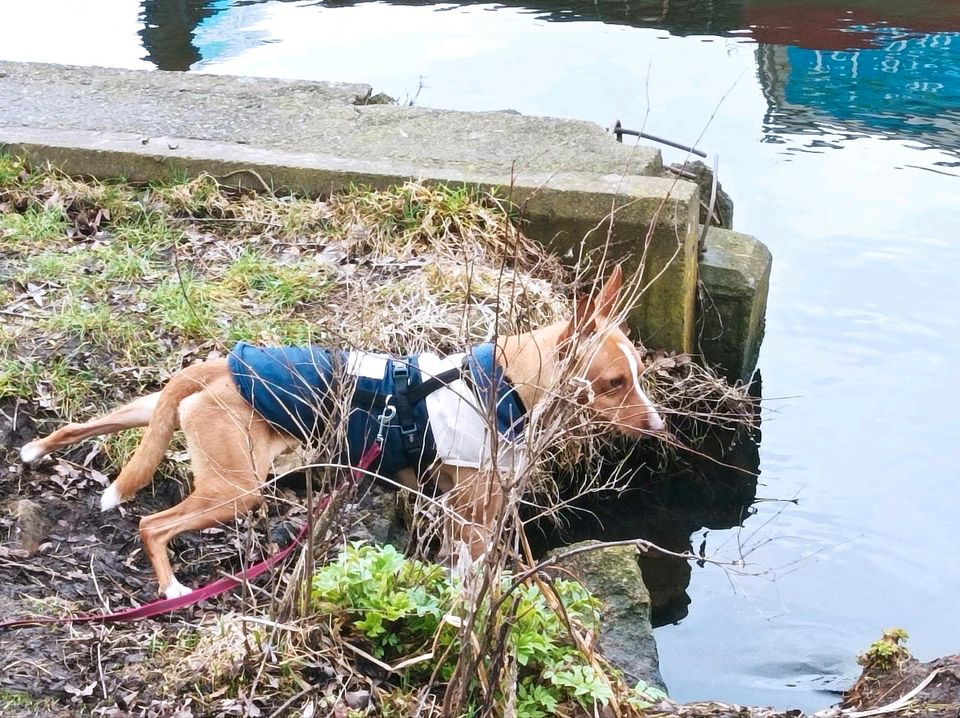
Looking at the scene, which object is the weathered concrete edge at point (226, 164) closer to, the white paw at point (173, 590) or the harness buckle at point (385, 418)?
the harness buckle at point (385, 418)

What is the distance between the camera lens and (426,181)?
5.93 m

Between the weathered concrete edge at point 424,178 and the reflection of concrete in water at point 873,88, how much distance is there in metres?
4.88

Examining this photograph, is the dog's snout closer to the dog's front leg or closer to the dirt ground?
the dog's front leg

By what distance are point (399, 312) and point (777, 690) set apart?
239 cm

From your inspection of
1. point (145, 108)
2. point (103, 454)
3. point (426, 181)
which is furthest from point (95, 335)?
point (145, 108)

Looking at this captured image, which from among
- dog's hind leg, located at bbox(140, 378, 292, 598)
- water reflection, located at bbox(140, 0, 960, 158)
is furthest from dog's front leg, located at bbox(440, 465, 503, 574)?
water reflection, located at bbox(140, 0, 960, 158)

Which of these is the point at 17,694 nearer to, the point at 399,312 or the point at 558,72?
the point at 399,312

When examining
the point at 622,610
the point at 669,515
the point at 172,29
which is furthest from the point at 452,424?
the point at 172,29

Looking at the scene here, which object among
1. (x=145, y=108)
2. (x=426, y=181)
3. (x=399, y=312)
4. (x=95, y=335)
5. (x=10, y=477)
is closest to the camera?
(x=10, y=477)

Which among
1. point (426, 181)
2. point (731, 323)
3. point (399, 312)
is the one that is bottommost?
point (731, 323)

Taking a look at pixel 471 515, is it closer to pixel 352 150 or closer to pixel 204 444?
pixel 204 444

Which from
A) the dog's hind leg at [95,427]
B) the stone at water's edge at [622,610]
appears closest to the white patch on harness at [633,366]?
the stone at water's edge at [622,610]

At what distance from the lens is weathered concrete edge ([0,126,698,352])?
5.49 metres

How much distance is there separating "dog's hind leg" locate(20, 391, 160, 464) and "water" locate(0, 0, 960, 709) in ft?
7.59
